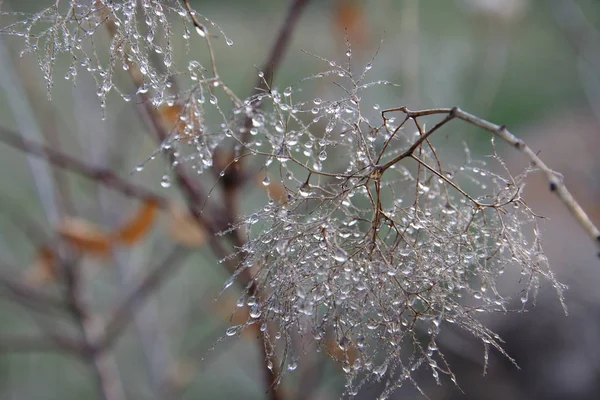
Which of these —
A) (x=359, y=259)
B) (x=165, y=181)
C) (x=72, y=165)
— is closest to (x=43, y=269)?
(x=72, y=165)

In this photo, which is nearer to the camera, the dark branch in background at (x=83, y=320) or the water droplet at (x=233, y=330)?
the water droplet at (x=233, y=330)

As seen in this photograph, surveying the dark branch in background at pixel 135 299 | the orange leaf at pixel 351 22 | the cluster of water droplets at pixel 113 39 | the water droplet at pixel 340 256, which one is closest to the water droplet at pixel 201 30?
the cluster of water droplets at pixel 113 39

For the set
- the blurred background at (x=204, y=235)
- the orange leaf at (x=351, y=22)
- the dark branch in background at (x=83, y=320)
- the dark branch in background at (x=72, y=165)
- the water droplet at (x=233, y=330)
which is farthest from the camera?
the orange leaf at (x=351, y=22)

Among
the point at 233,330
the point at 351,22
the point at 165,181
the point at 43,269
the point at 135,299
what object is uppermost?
the point at 351,22

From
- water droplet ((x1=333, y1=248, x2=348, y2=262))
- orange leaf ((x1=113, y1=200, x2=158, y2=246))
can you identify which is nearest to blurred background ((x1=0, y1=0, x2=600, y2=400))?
orange leaf ((x1=113, y1=200, x2=158, y2=246))

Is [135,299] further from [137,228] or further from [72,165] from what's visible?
[72,165]

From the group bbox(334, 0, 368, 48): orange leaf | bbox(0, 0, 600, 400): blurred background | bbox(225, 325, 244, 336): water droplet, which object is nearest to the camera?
bbox(225, 325, 244, 336): water droplet

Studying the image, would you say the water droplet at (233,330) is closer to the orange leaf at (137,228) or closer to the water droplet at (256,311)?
the water droplet at (256,311)

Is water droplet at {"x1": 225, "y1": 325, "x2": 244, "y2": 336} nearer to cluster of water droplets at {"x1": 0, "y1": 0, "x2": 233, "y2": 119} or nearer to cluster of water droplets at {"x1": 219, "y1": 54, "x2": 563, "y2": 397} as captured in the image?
cluster of water droplets at {"x1": 219, "y1": 54, "x2": 563, "y2": 397}
